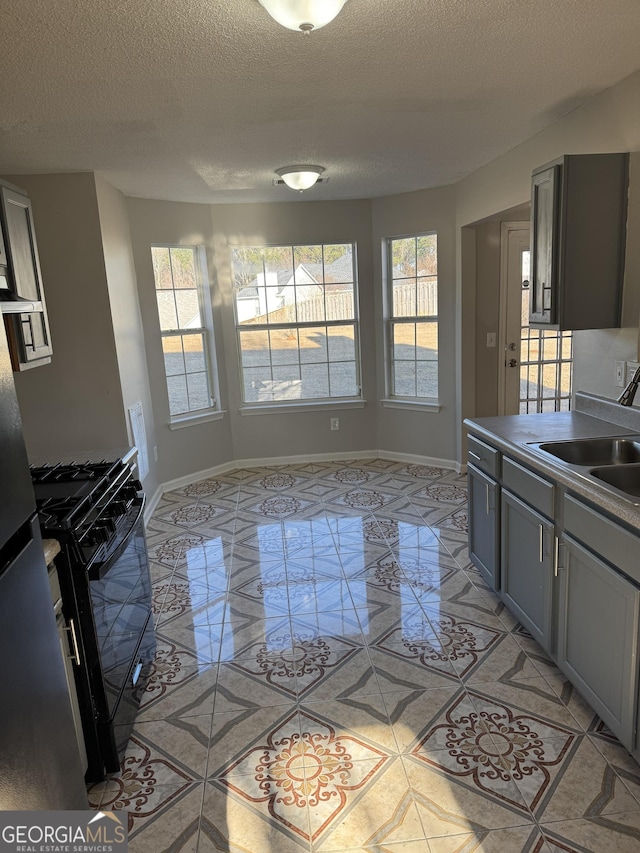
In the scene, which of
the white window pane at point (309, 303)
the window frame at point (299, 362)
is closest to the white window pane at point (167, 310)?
the window frame at point (299, 362)

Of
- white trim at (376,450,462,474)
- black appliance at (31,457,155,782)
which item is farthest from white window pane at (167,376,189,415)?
black appliance at (31,457,155,782)

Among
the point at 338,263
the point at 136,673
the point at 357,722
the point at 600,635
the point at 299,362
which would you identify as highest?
the point at 338,263

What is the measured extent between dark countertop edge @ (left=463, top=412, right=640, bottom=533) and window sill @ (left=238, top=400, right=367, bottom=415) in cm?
268

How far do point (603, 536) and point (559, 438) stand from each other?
811 mm

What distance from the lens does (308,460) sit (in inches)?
227

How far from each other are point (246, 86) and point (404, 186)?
2608 mm

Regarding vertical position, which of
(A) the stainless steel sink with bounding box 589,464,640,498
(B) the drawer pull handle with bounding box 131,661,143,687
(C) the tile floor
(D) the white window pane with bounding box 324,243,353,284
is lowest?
(C) the tile floor

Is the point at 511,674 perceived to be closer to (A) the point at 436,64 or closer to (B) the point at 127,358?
(A) the point at 436,64

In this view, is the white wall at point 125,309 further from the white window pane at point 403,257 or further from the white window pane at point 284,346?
the white window pane at point 403,257

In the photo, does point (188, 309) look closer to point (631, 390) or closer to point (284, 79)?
point (284, 79)

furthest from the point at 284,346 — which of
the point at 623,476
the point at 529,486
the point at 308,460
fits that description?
the point at 623,476

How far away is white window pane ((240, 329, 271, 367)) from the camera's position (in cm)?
548

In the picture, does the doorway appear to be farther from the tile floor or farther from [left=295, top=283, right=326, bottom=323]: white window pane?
the tile floor

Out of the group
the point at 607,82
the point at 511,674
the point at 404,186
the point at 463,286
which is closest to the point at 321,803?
the point at 511,674
